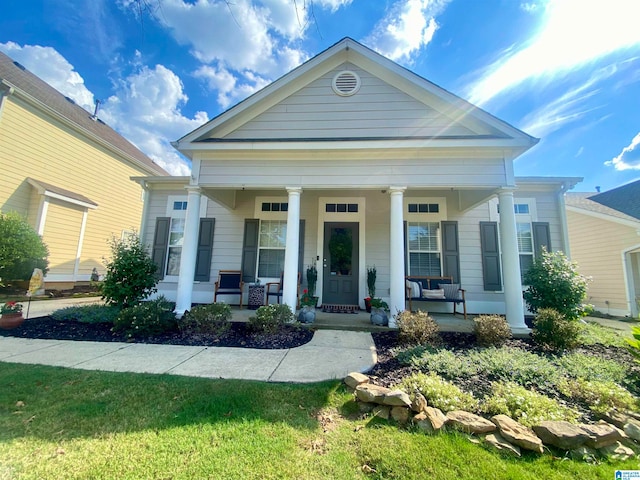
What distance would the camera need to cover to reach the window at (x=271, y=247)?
294 inches

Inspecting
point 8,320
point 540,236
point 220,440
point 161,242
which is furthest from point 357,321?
point 8,320

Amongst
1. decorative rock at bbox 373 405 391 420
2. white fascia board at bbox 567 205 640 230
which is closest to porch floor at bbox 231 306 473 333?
decorative rock at bbox 373 405 391 420

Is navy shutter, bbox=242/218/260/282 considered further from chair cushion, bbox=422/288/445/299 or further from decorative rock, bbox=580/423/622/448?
decorative rock, bbox=580/423/622/448

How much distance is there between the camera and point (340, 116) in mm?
5879

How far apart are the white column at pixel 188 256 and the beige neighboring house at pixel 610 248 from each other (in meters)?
12.6

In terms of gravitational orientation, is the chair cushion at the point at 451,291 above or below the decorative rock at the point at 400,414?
above

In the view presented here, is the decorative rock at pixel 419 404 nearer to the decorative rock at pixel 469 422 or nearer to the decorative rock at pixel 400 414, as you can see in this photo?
the decorative rock at pixel 400 414

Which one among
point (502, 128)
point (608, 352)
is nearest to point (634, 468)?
point (608, 352)

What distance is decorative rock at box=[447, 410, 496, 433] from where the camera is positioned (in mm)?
2078

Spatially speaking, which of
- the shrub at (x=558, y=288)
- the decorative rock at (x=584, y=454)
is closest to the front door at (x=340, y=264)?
the shrub at (x=558, y=288)

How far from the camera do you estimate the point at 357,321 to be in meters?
5.53

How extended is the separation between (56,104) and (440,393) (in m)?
16.4

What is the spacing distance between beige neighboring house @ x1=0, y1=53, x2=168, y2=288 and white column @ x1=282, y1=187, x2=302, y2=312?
8.79m

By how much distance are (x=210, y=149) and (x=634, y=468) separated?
6.92 meters
